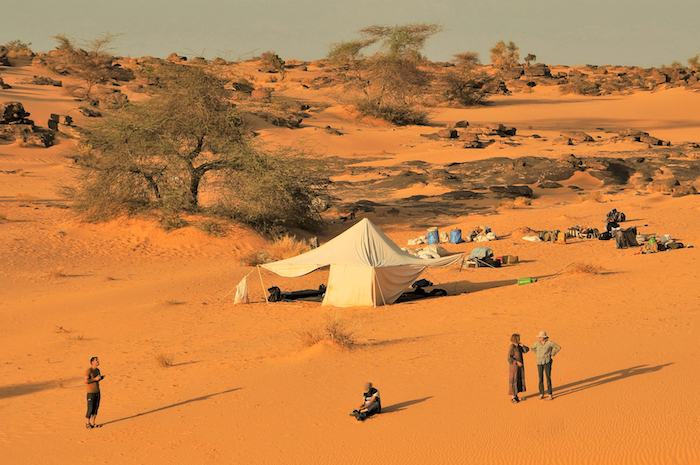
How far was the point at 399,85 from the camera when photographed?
57.3m

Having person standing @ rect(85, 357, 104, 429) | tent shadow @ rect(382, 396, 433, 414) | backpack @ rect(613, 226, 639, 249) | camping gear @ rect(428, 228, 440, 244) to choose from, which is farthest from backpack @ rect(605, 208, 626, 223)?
person standing @ rect(85, 357, 104, 429)

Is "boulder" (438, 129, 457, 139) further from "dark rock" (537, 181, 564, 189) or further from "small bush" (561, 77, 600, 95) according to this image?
"small bush" (561, 77, 600, 95)

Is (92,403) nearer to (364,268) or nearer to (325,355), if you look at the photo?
(325,355)

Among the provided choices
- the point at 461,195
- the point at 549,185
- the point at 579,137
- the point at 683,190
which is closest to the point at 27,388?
the point at 461,195

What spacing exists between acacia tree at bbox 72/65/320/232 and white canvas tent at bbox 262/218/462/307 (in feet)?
28.1

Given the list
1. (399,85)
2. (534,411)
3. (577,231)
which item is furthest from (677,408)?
(399,85)

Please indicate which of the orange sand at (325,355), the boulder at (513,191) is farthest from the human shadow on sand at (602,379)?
the boulder at (513,191)

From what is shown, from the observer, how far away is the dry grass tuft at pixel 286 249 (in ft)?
76.3

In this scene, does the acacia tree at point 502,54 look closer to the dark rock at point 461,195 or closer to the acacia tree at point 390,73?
the acacia tree at point 390,73

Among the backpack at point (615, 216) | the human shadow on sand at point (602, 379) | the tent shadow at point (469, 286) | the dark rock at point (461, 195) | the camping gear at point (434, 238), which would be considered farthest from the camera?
the dark rock at point (461, 195)

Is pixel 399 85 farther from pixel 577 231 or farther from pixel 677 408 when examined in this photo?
pixel 677 408

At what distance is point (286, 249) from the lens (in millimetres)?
24016

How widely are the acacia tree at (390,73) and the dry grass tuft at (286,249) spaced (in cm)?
3325

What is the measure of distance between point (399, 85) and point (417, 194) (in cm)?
2299
